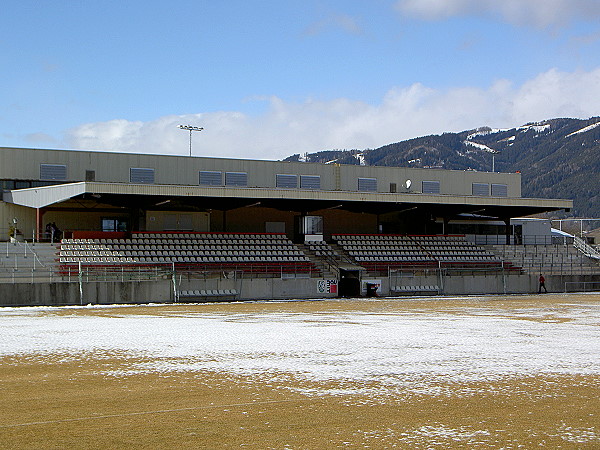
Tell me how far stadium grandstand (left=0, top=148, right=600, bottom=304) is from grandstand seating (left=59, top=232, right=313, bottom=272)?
11 centimetres

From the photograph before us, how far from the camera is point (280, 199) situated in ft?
164

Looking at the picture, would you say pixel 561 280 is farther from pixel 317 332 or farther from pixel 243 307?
pixel 317 332

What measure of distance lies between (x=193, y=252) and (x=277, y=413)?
36170 millimetres

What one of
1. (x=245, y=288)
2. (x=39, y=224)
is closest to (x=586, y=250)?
(x=245, y=288)

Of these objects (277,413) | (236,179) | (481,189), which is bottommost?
(277,413)

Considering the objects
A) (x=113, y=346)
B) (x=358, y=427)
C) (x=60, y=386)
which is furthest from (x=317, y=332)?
(x=358, y=427)

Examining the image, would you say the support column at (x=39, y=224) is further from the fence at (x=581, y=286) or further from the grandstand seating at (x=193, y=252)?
the fence at (x=581, y=286)

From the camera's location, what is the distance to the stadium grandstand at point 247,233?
4250 centimetres

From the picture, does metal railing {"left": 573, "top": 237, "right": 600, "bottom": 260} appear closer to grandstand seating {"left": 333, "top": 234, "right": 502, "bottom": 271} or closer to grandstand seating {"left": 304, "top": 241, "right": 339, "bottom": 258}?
grandstand seating {"left": 333, "top": 234, "right": 502, "bottom": 271}

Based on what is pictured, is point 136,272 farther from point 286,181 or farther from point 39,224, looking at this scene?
point 286,181

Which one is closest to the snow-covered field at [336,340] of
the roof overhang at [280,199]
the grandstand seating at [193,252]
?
the grandstand seating at [193,252]

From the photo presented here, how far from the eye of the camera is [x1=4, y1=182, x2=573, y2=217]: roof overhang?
148ft

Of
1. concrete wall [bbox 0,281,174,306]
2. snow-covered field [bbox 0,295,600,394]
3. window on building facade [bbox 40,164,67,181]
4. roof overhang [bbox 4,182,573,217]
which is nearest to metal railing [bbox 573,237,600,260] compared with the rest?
roof overhang [bbox 4,182,573,217]

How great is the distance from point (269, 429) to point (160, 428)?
1.50 meters
